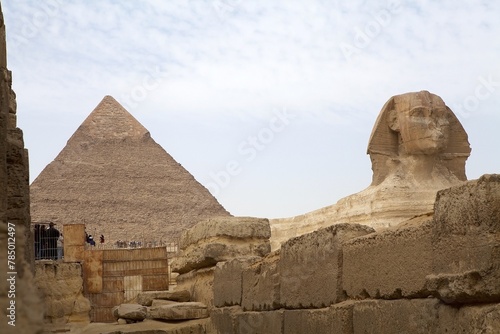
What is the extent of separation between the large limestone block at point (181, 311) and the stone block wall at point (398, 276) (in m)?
1.37

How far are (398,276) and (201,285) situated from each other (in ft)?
14.0

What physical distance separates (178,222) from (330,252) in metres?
134

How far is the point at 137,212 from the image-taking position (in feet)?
457

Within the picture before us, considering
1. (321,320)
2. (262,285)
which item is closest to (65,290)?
(262,285)

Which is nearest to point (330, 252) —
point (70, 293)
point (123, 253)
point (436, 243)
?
point (436, 243)

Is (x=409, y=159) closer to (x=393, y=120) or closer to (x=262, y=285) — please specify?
(x=393, y=120)

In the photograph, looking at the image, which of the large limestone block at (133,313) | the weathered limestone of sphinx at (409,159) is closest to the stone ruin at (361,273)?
the large limestone block at (133,313)

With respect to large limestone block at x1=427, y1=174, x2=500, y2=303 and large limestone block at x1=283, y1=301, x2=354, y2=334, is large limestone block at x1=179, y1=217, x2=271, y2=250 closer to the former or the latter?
large limestone block at x1=283, y1=301, x2=354, y2=334

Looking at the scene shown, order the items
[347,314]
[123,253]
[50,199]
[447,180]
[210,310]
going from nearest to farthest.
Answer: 1. [347,314]
2. [210,310]
3. [123,253]
4. [447,180]
5. [50,199]

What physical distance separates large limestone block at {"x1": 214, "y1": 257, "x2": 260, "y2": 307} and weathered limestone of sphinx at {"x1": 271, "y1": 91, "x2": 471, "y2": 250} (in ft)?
26.0

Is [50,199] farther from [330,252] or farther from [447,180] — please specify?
[330,252]

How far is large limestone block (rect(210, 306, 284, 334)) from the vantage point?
220 inches

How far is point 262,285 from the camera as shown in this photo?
6.02m

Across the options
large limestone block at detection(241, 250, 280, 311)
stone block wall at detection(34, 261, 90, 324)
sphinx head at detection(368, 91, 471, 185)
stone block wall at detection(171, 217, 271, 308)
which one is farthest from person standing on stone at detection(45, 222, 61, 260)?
large limestone block at detection(241, 250, 280, 311)
